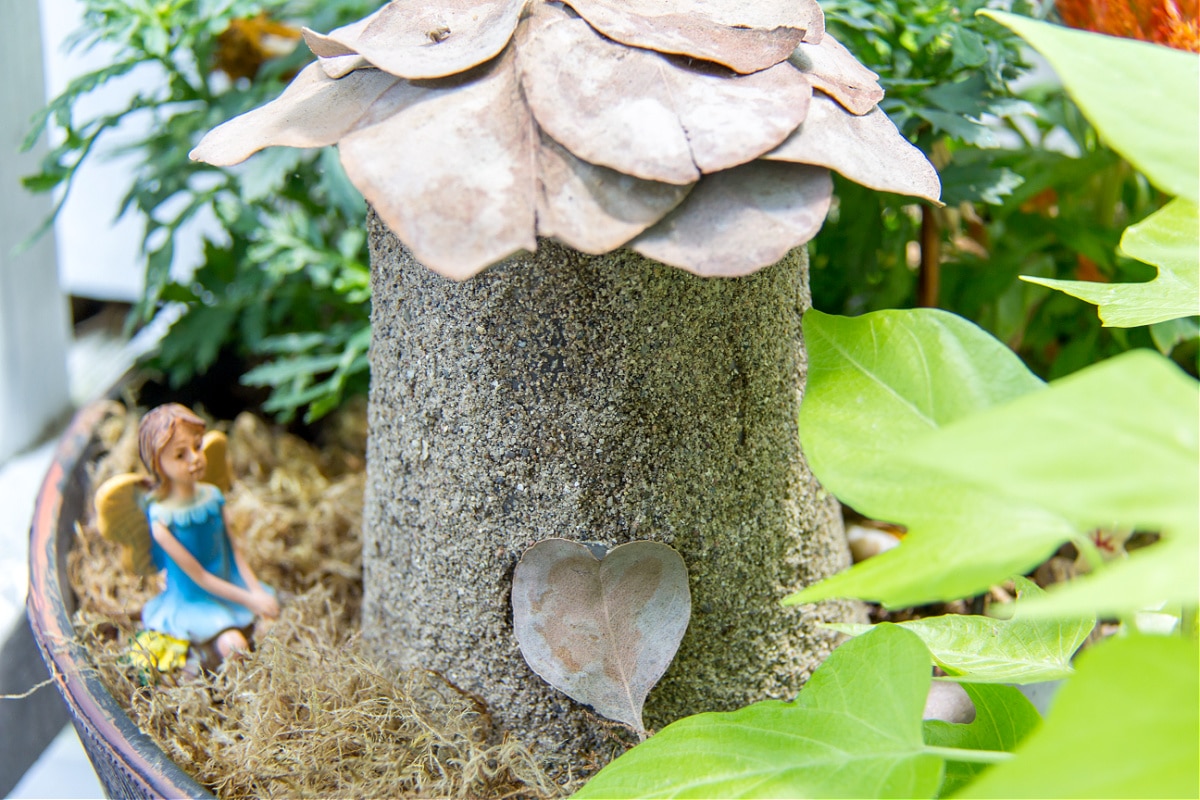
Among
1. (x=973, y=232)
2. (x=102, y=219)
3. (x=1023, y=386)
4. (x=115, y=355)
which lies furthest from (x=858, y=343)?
(x=102, y=219)

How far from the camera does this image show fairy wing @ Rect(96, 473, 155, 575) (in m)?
0.67

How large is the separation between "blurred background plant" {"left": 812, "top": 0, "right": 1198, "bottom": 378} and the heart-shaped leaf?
0.43 meters

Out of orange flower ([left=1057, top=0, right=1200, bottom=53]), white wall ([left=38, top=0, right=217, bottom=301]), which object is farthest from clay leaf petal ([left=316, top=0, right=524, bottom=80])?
white wall ([left=38, top=0, right=217, bottom=301])

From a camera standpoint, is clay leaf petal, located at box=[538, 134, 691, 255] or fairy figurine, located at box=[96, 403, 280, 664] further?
fairy figurine, located at box=[96, 403, 280, 664]

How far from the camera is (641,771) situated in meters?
0.44

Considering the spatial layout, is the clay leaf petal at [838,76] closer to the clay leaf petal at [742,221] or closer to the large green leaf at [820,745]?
the clay leaf petal at [742,221]

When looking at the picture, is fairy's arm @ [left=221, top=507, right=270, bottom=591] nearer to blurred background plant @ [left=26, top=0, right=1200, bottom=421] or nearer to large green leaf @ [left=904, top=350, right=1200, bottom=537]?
blurred background plant @ [left=26, top=0, right=1200, bottom=421]

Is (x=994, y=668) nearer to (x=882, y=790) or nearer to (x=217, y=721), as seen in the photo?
(x=882, y=790)

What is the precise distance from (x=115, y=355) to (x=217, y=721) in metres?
0.92

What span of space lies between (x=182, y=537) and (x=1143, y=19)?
34.2 inches

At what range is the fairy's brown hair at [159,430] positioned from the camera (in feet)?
2.12

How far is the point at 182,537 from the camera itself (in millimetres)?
669

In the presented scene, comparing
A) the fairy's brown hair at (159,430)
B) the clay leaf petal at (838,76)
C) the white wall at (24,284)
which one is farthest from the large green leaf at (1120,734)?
the white wall at (24,284)

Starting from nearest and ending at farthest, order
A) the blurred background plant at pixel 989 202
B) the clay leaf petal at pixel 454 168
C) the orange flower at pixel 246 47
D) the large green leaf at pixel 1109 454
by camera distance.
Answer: the large green leaf at pixel 1109 454 → the clay leaf petal at pixel 454 168 → the blurred background plant at pixel 989 202 → the orange flower at pixel 246 47
